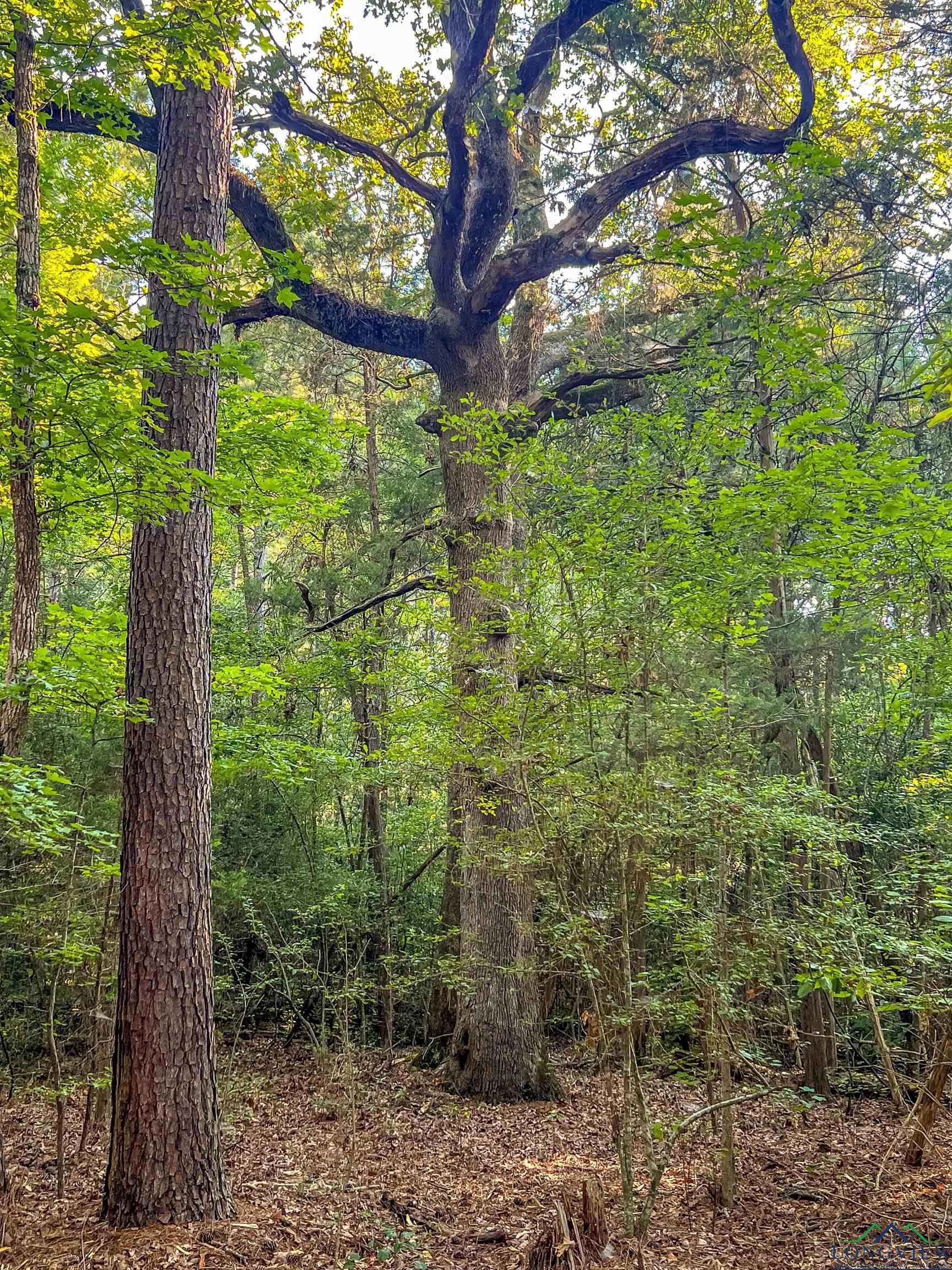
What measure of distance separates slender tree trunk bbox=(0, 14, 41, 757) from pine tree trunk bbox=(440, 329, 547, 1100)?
3218 millimetres

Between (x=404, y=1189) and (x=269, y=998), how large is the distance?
6.47 meters

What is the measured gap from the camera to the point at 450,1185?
516cm

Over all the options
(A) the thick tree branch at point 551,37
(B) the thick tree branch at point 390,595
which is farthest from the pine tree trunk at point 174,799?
(B) the thick tree branch at point 390,595

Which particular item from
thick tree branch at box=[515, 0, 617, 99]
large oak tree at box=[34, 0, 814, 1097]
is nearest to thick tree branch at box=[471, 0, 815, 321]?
large oak tree at box=[34, 0, 814, 1097]

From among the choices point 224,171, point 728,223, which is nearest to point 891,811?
point 728,223

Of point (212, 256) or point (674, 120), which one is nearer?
point (212, 256)

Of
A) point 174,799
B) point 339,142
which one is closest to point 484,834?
point 174,799

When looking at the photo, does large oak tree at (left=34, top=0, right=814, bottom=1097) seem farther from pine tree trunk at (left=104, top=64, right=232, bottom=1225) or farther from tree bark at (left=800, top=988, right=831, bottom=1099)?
tree bark at (left=800, top=988, right=831, bottom=1099)

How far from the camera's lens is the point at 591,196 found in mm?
7078

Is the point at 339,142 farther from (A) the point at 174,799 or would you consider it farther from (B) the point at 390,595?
(A) the point at 174,799

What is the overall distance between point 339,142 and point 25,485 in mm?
4493

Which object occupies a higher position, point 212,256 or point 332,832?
point 212,256

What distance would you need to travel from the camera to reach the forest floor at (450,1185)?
12.4 feet

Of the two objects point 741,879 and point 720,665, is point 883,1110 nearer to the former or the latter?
point 741,879
